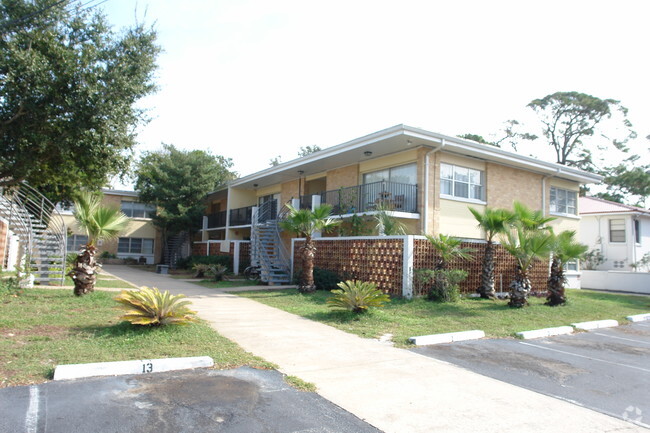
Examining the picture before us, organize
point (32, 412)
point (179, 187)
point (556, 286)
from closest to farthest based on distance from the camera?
point (32, 412), point (556, 286), point (179, 187)

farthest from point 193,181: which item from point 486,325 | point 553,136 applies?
point 553,136

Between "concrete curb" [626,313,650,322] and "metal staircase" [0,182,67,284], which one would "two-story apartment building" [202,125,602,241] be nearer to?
"concrete curb" [626,313,650,322]

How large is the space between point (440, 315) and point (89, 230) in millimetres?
9814

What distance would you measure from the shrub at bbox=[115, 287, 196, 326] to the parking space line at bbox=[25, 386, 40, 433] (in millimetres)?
2585

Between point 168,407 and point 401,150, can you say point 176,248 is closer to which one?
point 401,150

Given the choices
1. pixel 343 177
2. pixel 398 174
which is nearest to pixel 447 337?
pixel 398 174

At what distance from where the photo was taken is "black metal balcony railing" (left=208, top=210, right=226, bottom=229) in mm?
29766

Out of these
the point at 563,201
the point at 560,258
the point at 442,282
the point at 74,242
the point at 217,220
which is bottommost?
the point at 442,282

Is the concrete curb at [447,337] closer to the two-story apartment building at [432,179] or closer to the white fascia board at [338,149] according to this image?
the two-story apartment building at [432,179]

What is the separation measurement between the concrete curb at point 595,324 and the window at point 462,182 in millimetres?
6968

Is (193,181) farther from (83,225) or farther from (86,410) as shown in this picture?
(86,410)

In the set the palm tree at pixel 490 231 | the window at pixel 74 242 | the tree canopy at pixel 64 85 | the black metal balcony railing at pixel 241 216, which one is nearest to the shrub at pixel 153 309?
the tree canopy at pixel 64 85

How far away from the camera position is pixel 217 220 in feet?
99.8

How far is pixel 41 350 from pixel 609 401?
7770 mm
